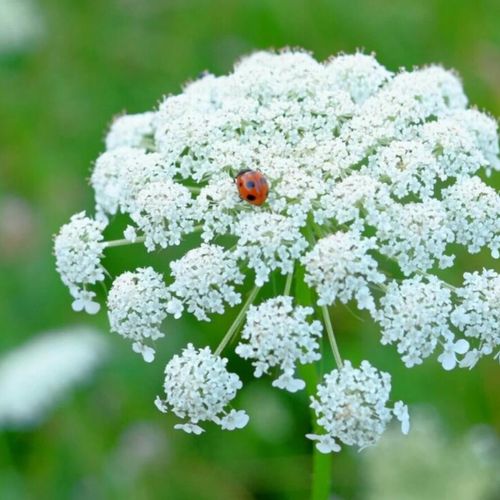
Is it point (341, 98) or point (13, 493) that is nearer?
point (341, 98)

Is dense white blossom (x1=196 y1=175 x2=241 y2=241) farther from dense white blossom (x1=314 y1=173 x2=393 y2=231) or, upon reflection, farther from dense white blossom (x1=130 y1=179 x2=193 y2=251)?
dense white blossom (x1=314 y1=173 x2=393 y2=231)

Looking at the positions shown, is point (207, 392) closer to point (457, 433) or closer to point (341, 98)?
point (341, 98)

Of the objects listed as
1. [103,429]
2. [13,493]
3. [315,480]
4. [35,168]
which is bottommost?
[315,480]

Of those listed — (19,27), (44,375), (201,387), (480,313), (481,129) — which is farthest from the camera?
(19,27)

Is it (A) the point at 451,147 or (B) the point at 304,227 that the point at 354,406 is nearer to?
(B) the point at 304,227

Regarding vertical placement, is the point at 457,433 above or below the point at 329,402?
above

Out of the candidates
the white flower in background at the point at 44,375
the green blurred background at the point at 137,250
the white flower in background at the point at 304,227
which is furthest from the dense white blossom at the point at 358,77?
the white flower in background at the point at 44,375

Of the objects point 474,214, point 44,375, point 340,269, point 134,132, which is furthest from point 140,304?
point 44,375

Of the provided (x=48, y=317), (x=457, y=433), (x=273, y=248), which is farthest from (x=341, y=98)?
(x=48, y=317)
